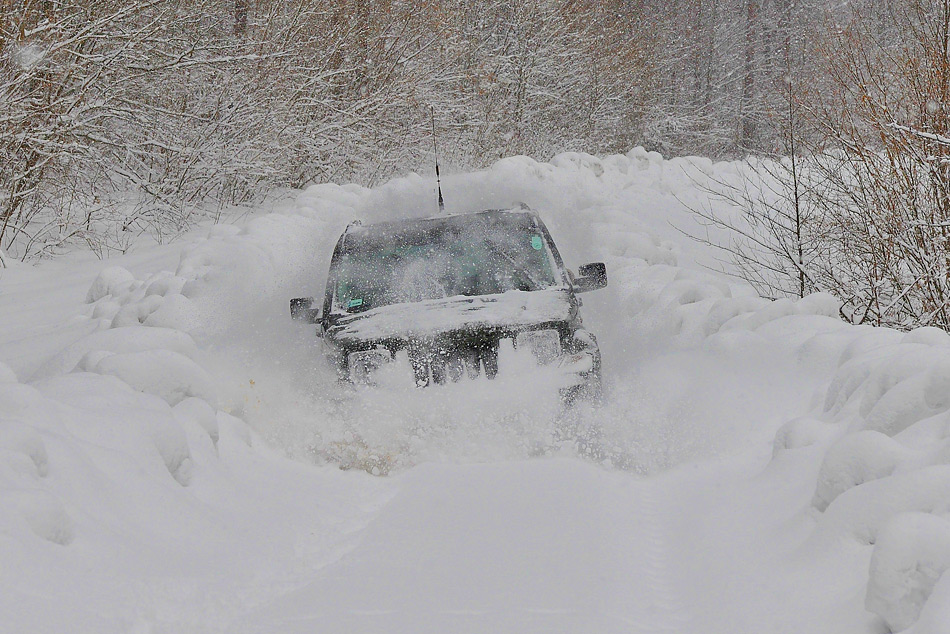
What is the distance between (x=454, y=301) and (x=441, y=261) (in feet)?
1.61

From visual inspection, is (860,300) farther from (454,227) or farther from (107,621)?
(107,621)

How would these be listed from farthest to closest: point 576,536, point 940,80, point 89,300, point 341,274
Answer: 1. point 89,300
2. point 940,80
3. point 341,274
4. point 576,536

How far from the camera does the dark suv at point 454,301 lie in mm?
5254

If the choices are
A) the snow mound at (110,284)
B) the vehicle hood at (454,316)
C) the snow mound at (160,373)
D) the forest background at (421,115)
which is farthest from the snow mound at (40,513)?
the snow mound at (110,284)

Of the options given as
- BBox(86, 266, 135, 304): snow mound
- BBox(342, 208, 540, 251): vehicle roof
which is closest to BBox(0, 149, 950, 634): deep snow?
BBox(342, 208, 540, 251): vehicle roof

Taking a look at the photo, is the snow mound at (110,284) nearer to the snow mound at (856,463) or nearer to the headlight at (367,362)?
the headlight at (367,362)

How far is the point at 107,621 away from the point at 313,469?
216 cm

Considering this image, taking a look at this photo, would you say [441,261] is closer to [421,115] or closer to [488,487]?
[488,487]

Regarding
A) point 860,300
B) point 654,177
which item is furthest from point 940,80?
point 654,177

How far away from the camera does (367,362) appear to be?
525 centimetres

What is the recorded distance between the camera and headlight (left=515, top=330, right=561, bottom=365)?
5289mm

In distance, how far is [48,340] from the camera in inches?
299

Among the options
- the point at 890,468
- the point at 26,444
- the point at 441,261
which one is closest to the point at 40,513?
the point at 26,444

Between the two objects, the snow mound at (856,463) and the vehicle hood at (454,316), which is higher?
the vehicle hood at (454,316)
